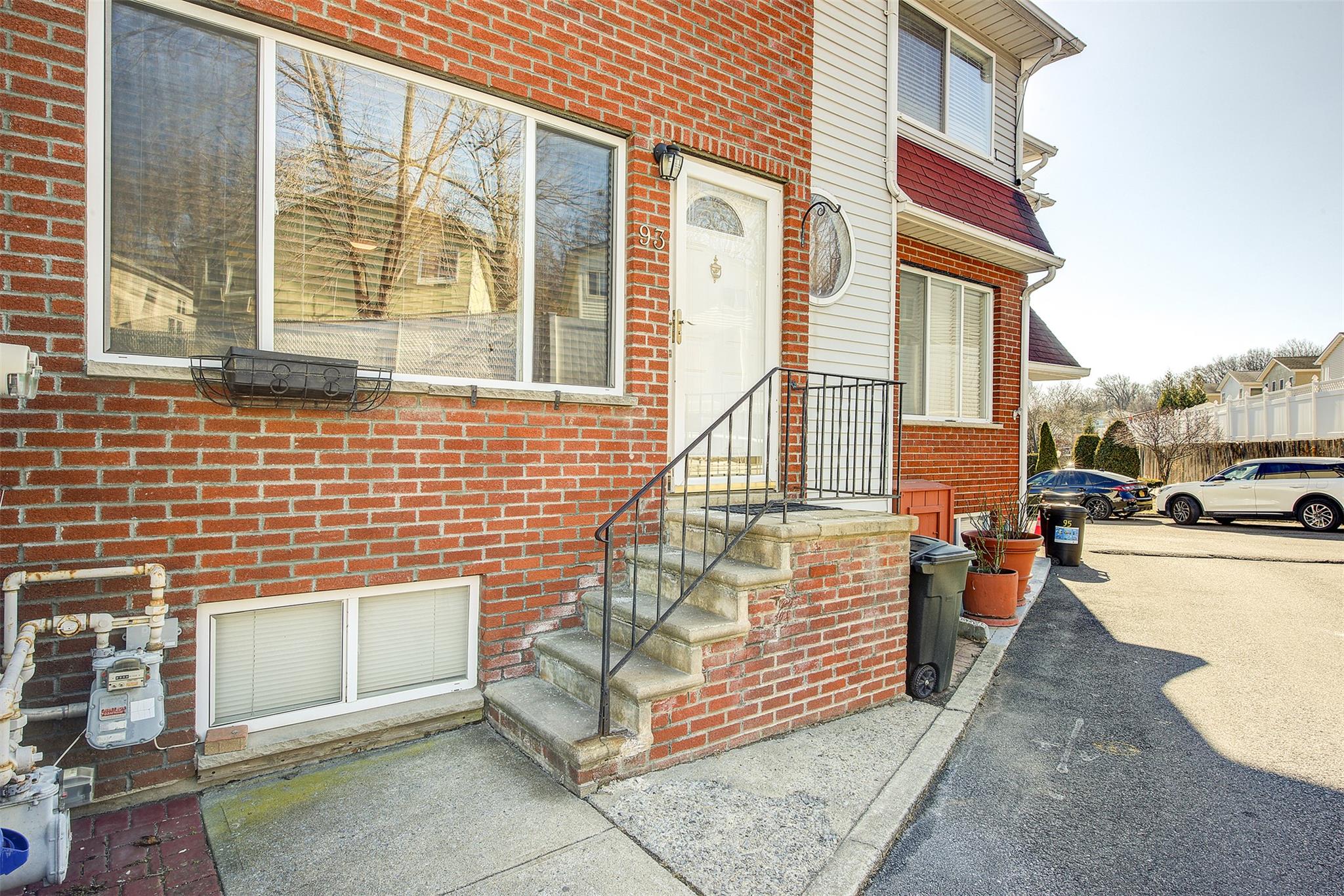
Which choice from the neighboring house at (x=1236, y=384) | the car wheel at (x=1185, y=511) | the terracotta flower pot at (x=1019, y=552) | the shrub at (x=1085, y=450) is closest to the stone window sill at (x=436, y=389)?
the terracotta flower pot at (x=1019, y=552)

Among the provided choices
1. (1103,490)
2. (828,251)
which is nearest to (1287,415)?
(1103,490)

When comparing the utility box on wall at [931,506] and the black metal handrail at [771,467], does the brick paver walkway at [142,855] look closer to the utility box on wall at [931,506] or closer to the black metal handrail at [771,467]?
the black metal handrail at [771,467]

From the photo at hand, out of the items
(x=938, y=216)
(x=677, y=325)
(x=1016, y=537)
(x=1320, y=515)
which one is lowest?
(x=1320, y=515)

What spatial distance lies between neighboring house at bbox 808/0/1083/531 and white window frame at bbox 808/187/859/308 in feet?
0.05

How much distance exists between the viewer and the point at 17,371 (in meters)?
2.13

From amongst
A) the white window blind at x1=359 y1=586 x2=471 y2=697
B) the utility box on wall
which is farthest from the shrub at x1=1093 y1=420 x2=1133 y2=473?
the white window blind at x1=359 y1=586 x2=471 y2=697

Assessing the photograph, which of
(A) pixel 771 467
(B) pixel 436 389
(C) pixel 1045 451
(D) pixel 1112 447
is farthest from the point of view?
(C) pixel 1045 451

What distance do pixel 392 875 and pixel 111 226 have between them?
2619 mm

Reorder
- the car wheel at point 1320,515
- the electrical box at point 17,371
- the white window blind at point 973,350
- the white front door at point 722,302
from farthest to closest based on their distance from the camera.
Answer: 1. the car wheel at point 1320,515
2. the white window blind at point 973,350
3. the white front door at point 722,302
4. the electrical box at point 17,371

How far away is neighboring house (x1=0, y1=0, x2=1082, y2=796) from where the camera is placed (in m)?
2.63

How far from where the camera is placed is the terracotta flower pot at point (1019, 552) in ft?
20.8

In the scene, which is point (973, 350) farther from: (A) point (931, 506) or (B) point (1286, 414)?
(B) point (1286, 414)

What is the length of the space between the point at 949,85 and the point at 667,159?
4.63m

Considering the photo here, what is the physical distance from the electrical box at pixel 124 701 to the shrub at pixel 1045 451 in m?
26.3
